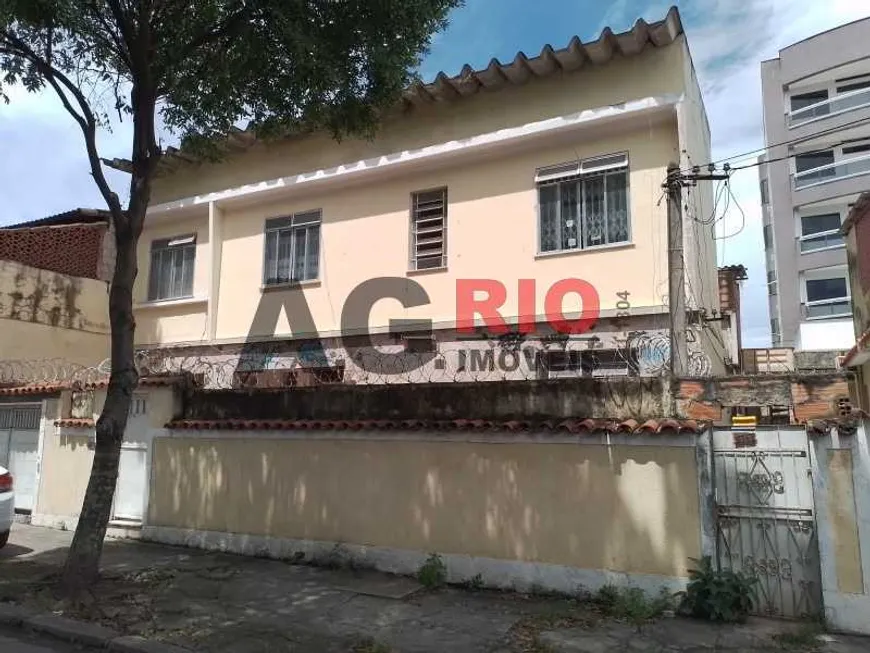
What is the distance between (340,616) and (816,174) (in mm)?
32605

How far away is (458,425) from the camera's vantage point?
25.3 ft

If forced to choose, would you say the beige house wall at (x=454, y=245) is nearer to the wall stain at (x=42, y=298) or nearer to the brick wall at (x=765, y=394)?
the wall stain at (x=42, y=298)

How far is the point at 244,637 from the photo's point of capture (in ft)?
18.9

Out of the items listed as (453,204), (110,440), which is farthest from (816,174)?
(110,440)

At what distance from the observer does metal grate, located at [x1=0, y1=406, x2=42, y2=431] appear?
11697 millimetres

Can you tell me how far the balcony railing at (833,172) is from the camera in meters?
29.5

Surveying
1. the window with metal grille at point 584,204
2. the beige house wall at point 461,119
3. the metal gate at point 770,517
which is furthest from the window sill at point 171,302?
the metal gate at point 770,517

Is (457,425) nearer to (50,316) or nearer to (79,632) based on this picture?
(79,632)

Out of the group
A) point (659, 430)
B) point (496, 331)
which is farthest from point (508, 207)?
point (659, 430)

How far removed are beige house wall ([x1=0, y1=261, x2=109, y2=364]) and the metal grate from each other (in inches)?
60.6

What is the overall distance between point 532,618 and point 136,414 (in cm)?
703

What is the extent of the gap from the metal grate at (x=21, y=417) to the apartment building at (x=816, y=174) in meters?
29.5

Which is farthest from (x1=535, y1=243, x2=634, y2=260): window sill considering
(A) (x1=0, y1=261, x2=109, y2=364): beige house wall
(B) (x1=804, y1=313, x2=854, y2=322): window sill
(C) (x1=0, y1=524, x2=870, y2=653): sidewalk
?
(B) (x1=804, y1=313, x2=854, y2=322): window sill

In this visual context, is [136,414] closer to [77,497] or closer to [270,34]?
[77,497]
